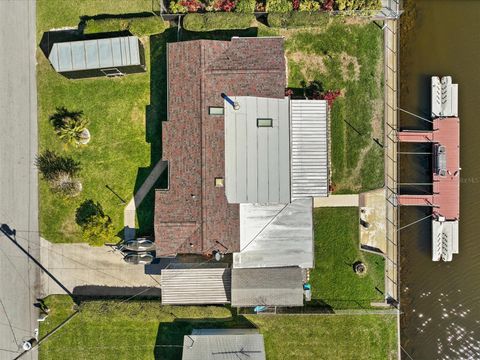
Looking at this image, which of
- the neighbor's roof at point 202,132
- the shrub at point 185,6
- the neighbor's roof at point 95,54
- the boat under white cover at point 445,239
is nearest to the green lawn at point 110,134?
the neighbor's roof at point 95,54

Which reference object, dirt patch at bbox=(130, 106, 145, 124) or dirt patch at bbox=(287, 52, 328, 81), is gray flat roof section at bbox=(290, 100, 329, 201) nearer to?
dirt patch at bbox=(287, 52, 328, 81)

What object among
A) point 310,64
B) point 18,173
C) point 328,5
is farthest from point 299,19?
point 18,173

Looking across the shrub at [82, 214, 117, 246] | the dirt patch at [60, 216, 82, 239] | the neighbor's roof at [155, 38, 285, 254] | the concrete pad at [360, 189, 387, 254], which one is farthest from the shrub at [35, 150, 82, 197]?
the concrete pad at [360, 189, 387, 254]

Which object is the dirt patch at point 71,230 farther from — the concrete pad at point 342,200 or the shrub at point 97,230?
the concrete pad at point 342,200

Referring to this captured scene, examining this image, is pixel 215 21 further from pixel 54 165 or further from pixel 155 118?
pixel 54 165

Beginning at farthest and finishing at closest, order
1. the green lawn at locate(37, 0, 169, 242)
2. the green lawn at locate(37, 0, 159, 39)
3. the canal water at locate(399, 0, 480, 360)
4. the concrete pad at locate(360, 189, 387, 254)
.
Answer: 1. the green lawn at locate(37, 0, 159, 39)
2. the canal water at locate(399, 0, 480, 360)
3. the green lawn at locate(37, 0, 169, 242)
4. the concrete pad at locate(360, 189, 387, 254)

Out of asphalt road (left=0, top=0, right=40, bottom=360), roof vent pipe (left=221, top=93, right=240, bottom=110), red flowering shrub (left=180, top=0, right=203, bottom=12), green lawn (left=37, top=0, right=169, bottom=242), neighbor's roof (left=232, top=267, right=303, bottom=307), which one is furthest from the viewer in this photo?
green lawn (left=37, top=0, right=169, bottom=242)
